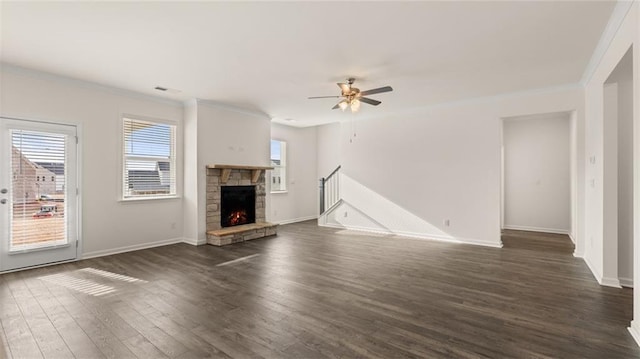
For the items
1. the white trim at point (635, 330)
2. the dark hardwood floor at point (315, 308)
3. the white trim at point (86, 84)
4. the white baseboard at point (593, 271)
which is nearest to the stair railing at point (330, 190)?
the dark hardwood floor at point (315, 308)

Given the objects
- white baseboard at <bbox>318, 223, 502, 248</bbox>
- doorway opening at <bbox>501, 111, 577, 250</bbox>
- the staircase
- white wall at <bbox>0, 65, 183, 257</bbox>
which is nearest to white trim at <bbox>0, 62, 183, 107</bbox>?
white wall at <bbox>0, 65, 183, 257</bbox>

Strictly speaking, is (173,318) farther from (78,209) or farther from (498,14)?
(498,14)

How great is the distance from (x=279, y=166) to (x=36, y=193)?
209 inches

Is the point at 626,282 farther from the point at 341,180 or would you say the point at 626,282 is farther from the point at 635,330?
the point at 341,180

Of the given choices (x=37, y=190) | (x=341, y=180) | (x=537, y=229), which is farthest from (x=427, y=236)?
(x=37, y=190)

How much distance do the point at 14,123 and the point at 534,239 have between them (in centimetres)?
929

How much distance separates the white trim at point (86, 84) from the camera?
4281 millimetres

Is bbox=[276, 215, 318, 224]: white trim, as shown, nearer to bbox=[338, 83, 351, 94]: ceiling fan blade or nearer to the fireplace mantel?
the fireplace mantel

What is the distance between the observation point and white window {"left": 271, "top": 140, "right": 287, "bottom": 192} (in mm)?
8759

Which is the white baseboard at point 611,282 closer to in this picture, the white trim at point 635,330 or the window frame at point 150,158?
the white trim at point 635,330

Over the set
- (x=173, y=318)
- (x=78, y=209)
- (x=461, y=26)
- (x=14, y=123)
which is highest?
(x=461, y=26)

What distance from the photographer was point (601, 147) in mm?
3781

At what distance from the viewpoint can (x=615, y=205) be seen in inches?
144

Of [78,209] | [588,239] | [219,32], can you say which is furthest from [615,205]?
[78,209]
